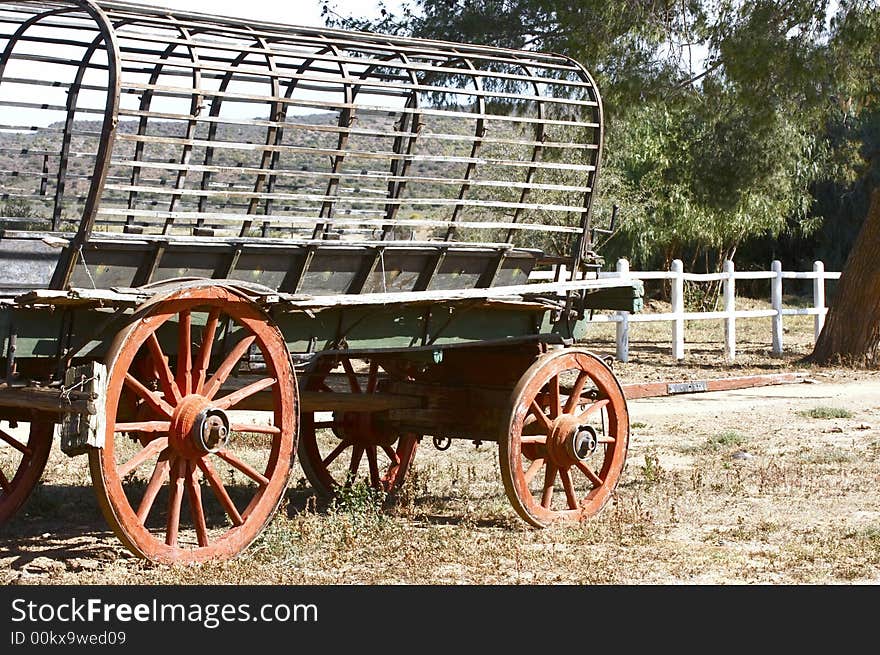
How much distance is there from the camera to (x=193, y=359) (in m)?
6.70

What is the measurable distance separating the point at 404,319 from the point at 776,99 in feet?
34.9

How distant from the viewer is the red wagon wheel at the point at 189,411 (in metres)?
5.80

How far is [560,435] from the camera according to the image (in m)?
7.68

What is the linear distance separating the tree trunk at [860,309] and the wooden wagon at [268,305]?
924cm

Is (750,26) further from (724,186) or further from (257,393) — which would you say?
(257,393)

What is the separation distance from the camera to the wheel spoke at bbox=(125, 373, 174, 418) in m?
5.93

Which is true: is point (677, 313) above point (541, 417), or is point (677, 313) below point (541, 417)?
above

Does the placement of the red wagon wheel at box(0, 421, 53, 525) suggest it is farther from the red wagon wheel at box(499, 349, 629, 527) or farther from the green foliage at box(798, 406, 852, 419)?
the green foliage at box(798, 406, 852, 419)

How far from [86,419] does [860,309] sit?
13444 mm

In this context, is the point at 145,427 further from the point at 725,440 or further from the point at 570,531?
the point at 725,440

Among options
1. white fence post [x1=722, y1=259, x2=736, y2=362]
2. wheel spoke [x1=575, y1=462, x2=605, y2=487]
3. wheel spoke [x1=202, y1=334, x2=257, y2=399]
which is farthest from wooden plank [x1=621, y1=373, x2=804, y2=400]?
white fence post [x1=722, y1=259, x2=736, y2=362]

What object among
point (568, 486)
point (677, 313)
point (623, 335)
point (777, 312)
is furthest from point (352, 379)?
point (777, 312)

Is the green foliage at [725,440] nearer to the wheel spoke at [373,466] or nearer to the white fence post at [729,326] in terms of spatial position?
the wheel spoke at [373,466]

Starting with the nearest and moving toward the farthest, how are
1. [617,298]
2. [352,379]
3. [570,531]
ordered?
1. [570,531]
2. [617,298]
3. [352,379]
